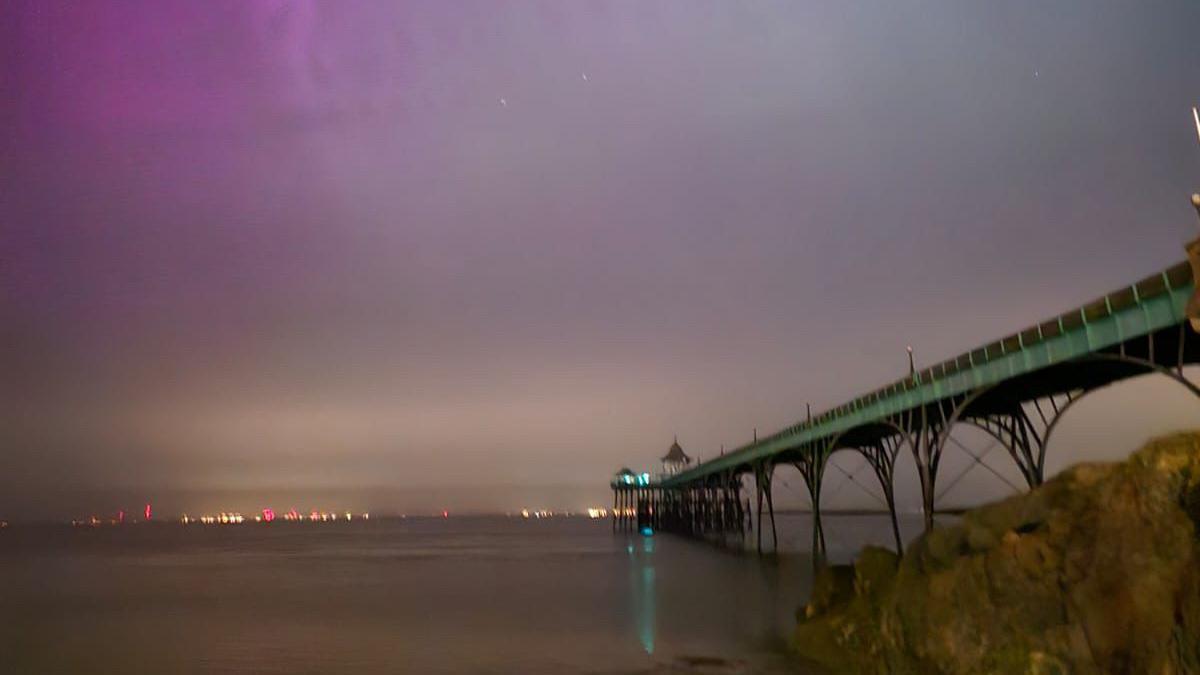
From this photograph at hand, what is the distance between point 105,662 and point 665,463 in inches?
3916

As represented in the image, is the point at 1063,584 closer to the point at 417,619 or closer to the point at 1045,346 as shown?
the point at 1045,346

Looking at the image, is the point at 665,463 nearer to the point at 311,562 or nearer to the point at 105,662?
the point at 311,562

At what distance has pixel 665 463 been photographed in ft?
397

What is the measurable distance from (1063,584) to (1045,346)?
9.86m

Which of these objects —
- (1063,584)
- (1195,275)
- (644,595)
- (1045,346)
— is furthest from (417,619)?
(1195,275)

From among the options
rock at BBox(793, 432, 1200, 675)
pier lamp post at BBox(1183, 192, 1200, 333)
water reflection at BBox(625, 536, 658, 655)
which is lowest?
water reflection at BBox(625, 536, 658, 655)

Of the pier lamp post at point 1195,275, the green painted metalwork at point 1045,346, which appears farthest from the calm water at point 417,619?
the pier lamp post at point 1195,275

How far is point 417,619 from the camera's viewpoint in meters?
32.8

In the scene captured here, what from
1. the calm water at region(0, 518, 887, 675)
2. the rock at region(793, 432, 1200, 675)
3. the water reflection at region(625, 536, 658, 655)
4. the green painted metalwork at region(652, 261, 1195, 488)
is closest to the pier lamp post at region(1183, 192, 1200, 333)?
the green painted metalwork at region(652, 261, 1195, 488)

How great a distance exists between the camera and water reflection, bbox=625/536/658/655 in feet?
87.5

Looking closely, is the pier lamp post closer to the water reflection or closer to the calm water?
the calm water

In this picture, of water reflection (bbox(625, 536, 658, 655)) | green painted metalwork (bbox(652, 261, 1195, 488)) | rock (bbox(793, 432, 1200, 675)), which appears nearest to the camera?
rock (bbox(793, 432, 1200, 675))

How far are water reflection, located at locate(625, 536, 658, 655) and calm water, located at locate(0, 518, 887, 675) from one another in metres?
0.12

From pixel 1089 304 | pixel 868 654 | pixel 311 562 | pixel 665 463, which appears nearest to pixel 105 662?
pixel 868 654
